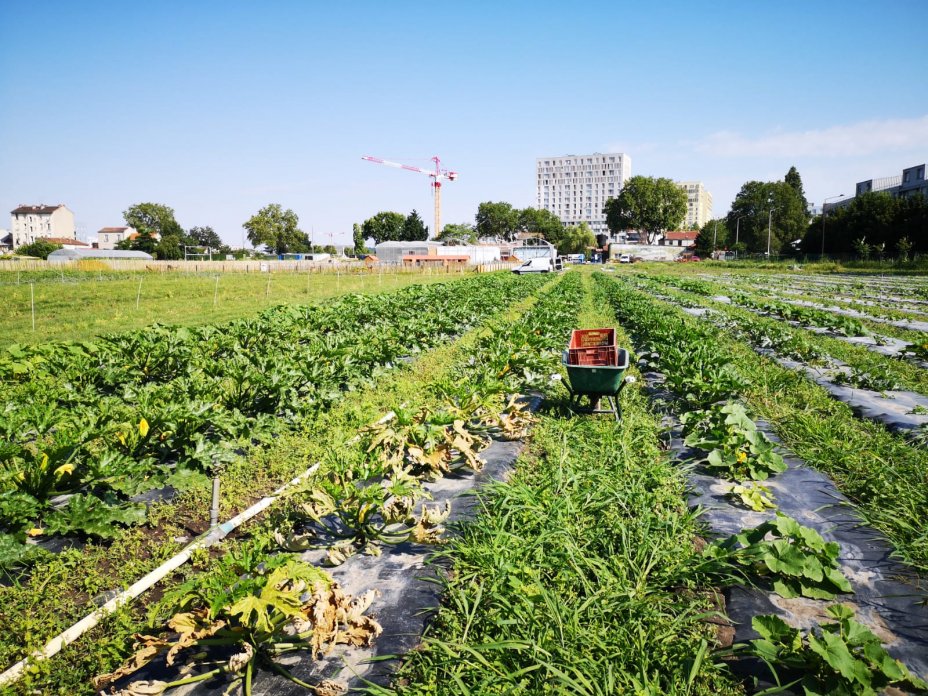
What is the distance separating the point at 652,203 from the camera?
11938 centimetres

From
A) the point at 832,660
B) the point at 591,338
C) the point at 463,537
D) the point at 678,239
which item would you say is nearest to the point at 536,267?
the point at 591,338

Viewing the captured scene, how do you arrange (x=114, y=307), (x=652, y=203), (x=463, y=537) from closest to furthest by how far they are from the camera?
(x=463, y=537) < (x=114, y=307) < (x=652, y=203)

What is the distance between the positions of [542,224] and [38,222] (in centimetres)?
13660

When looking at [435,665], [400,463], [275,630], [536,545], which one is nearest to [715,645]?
[536,545]

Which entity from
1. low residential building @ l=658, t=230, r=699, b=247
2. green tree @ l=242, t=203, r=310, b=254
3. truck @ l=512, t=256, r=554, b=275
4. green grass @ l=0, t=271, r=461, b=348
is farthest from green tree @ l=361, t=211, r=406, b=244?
green grass @ l=0, t=271, r=461, b=348

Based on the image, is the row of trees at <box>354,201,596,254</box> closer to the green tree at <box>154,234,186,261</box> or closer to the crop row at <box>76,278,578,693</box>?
the green tree at <box>154,234,186,261</box>

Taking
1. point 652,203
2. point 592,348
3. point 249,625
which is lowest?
point 249,625

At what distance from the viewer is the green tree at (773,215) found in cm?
10819

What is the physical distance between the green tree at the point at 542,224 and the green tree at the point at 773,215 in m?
46.4

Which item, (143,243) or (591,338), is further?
(143,243)

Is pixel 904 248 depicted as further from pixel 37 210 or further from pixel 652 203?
pixel 37 210

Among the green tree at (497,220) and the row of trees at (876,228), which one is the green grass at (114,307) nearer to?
the row of trees at (876,228)

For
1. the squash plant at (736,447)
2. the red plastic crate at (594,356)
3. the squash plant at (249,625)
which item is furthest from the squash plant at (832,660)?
the red plastic crate at (594,356)

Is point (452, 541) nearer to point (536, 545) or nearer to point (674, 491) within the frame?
point (536, 545)
